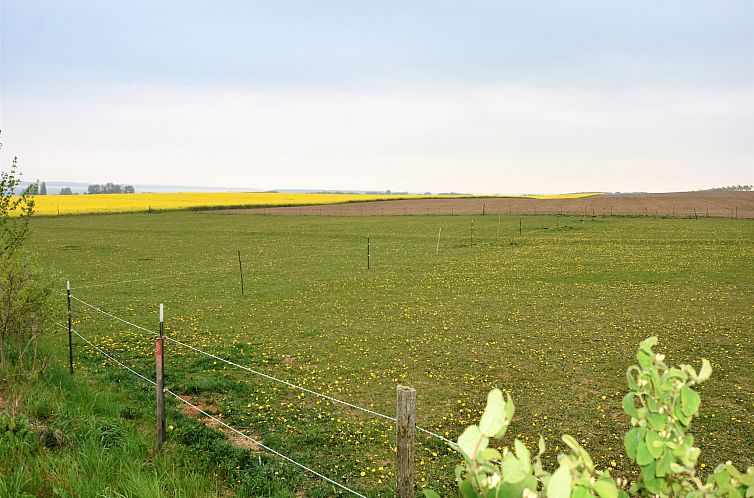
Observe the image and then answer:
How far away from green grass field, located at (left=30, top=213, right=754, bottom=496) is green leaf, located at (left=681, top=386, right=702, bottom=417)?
548 cm

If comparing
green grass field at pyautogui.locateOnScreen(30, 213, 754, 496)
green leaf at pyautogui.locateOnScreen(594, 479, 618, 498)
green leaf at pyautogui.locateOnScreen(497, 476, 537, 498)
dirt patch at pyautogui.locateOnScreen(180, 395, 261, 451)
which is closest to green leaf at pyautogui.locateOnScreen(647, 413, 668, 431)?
green leaf at pyautogui.locateOnScreen(594, 479, 618, 498)

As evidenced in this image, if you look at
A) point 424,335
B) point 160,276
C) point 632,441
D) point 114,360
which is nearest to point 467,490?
point 632,441

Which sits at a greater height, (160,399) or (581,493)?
(581,493)

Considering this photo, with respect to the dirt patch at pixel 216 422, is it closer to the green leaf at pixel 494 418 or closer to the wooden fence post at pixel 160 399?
the wooden fence post at pixel 160 399

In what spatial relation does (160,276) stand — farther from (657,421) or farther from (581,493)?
(581,493)

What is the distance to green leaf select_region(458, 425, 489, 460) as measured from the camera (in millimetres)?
1373

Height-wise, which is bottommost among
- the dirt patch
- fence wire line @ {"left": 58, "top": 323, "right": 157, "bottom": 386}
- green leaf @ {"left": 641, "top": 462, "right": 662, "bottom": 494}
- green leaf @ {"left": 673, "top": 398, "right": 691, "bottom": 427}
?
the dirt patch

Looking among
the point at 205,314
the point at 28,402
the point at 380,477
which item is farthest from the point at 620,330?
the point at 28,402

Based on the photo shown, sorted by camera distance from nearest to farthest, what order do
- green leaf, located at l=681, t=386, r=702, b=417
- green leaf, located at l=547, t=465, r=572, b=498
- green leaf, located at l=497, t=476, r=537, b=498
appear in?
green leaf, located at l=547, t=465, r=572, b=498, green leaf, located at l=497, t=476, r=537, b=498, green leaf, located at l=681, t=386, r=702, b=417

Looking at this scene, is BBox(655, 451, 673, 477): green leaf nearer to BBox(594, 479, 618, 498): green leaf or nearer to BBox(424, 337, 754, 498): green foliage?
BBox(424, 337, 754, 498): green foliage

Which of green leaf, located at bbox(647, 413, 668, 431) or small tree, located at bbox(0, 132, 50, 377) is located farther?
small tree, located at bbox(0, 132, 50, 377)

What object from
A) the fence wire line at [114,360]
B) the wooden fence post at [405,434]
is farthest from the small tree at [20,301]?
the wooden fence post at [405,434]

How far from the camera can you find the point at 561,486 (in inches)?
49.3

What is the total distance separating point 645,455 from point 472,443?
632 mm
